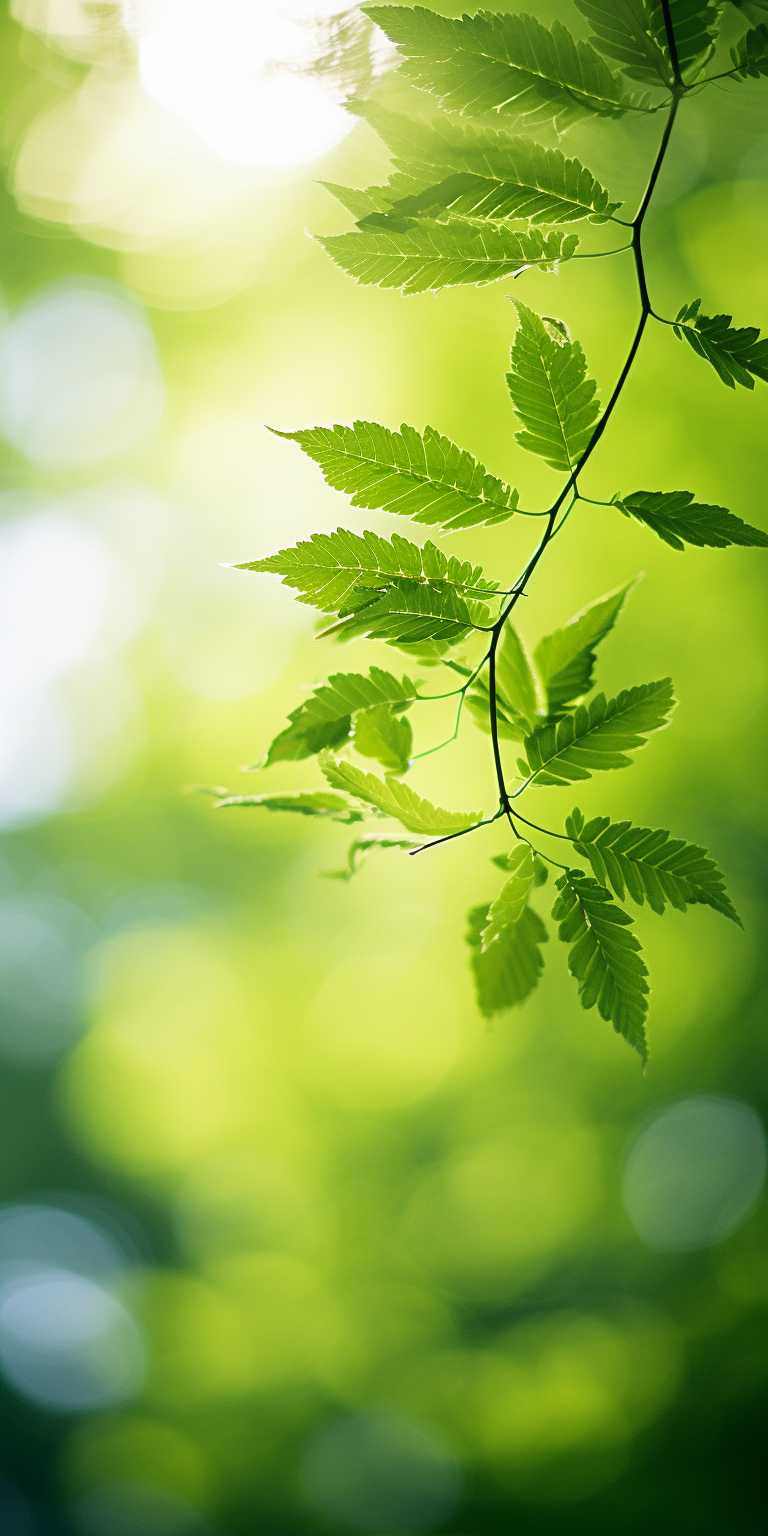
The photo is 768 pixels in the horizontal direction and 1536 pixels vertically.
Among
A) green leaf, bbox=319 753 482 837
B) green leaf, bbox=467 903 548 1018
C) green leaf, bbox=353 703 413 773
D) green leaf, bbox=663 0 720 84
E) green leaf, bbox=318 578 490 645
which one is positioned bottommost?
green leaf, bbox=467 903 548 1018

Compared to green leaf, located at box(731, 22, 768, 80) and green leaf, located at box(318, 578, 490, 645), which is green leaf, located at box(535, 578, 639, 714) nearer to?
green leaf, located at box(318, 578, 490, 645)

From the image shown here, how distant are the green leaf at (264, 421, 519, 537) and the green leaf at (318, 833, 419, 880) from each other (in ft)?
0.65

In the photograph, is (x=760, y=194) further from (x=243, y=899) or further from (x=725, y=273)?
(x=243, y=899)

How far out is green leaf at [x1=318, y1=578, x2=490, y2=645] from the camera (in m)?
0.55

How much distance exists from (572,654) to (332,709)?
197 millimetres

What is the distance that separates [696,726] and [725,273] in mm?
1992

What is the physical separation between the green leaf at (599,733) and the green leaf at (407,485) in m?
0.12

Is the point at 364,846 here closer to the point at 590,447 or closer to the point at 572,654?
the point at 572,654

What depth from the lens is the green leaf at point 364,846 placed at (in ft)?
2.17

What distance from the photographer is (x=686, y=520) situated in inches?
22.3

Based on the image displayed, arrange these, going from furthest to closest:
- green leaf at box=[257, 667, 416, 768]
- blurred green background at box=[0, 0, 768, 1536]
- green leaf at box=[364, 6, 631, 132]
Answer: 1. blurred green background at box=[0, 0, 768, 1536]
2. green leaf at box=[257, 667, 416, 768]
3. green leaf at box=[364, 6, 631, 132]

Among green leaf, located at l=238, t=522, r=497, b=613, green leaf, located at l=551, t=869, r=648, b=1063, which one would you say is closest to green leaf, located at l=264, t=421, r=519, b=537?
green leaf, located at l=238, t=522, r=497, b=613

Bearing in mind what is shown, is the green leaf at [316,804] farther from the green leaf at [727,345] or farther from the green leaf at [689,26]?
the green leaf at [689,26]

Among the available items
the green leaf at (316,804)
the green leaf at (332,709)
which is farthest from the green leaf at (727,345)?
the green leaf at (316,804)
